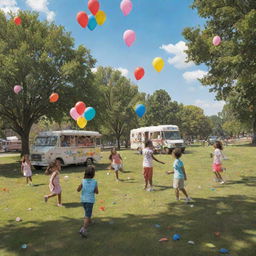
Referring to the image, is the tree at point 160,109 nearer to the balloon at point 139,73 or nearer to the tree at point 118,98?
the tree at point 118,98

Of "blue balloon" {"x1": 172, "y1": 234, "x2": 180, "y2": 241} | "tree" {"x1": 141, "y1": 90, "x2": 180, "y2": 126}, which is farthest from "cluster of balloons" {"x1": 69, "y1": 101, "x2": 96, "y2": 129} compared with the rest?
"tree" {"x1": 141, "y1": 90, "x2": 180, "y2": 126}

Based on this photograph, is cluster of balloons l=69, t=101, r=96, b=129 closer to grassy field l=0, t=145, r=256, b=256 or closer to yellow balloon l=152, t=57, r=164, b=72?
yellow balloon l=152, t=57, r=164, b=72

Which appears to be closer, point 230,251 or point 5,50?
point 230,251

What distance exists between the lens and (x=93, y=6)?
9516mm

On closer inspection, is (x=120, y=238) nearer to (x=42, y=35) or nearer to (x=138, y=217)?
(x=138, y=217)

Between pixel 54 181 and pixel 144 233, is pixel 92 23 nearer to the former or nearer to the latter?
→ pixel 54 181

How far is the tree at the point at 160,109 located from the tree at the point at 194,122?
1232cm

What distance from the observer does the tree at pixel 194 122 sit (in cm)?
7940

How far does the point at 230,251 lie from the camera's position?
4.39 metres

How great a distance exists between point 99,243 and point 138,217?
1750mm

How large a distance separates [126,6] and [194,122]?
76.7 metres

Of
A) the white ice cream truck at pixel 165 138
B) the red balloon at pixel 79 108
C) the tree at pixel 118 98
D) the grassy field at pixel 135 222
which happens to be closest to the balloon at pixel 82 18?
the red balloon at pixel 79 108

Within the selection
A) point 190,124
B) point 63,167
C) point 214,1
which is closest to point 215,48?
point 214,1

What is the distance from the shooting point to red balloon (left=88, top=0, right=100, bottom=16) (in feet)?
30.9
